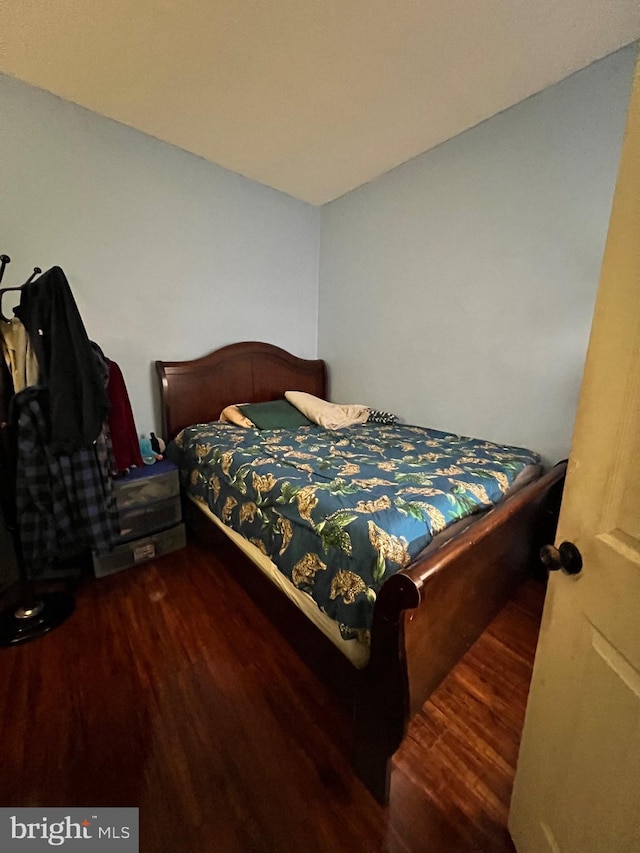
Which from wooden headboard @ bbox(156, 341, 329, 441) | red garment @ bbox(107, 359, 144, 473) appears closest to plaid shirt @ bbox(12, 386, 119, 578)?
red garment @ bbox(107, 359, 144, 473)

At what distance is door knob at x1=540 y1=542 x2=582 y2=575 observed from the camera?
2.24 ft

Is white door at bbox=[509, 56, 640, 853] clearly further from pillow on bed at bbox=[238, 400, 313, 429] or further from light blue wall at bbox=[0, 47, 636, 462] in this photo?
pillow on bed at bbox=[238, 400, 313, 429]

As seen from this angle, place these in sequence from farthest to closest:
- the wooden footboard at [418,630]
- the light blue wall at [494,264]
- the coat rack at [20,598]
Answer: the light blue wall at [494,264]
the coat rack at [20,598]
the wooden footboard at [418,630]

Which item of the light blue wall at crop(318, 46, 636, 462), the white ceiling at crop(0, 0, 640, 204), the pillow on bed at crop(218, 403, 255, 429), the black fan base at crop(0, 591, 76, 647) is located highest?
the white ceiling at crop(0, 0, 640, 204)

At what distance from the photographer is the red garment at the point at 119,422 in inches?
75.7

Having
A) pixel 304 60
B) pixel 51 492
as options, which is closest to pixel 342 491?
pixel 51 492

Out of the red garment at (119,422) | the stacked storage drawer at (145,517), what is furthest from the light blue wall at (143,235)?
the stacked storage drawer at (145,517)

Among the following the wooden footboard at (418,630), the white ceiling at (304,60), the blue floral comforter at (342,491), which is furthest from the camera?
the white ceiling at (304,60)

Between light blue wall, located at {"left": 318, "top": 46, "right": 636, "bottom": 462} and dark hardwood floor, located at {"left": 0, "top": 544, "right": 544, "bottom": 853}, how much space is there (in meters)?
1.32

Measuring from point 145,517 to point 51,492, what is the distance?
1.93ft

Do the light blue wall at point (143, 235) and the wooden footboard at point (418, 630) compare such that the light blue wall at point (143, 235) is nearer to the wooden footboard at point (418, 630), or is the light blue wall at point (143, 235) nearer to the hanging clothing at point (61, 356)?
the hanging clothing at point (61, 356)

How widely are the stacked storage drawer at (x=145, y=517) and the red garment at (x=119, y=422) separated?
103mm

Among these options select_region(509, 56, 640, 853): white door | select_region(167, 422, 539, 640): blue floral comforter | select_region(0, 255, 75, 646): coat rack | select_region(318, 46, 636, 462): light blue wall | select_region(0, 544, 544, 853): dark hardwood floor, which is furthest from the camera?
select_region(318, 46, 636, 462): light blue wall

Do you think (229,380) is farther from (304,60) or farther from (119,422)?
(304,60)
